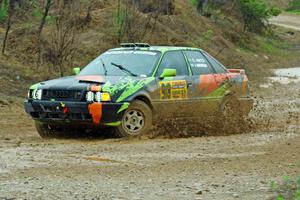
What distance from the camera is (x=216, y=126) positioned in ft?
42.8

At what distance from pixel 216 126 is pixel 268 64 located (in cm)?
2503

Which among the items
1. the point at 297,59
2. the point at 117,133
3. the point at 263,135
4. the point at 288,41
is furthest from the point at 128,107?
the point at 288,41

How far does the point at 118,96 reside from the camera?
38.1ft

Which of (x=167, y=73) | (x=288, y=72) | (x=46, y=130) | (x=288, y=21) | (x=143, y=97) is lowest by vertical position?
(x=288, y=72)

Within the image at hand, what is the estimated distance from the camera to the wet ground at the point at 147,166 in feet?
24.5

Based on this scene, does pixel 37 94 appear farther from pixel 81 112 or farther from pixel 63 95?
pixel 81 112

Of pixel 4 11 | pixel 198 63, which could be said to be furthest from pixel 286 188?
pixel 4 11

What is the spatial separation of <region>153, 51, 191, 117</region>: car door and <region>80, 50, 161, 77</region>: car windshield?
0.18m

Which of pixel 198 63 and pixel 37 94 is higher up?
pixel 198 63

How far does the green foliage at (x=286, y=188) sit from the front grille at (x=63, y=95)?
173 inches

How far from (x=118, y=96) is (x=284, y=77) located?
1978 cm

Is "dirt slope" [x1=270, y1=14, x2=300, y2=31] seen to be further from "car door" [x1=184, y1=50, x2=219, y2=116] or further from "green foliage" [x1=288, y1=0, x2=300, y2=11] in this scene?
"car door" [x1=184, y1=50, x2=219, y2=116]

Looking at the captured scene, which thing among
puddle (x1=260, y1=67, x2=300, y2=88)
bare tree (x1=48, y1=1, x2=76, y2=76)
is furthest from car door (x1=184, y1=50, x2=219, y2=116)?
puddle (x1=260, y1=67, x2=300, y2=88)

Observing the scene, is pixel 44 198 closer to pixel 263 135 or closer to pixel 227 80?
pixel 263 135
